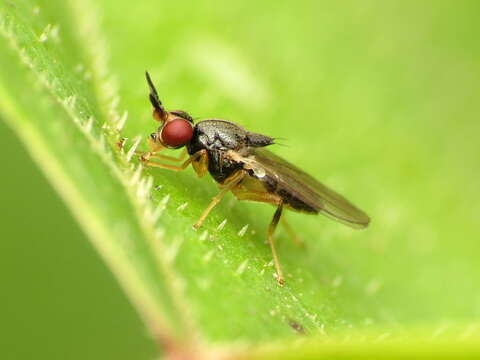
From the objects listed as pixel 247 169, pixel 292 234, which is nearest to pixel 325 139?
pixel 292 234

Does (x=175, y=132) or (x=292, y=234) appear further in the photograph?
(x=292, y=234)

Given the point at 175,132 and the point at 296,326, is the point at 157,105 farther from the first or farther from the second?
the point at 296,326

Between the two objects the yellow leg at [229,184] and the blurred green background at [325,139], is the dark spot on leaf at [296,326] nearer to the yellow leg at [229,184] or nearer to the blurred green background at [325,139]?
the blurred green background at [325,139]

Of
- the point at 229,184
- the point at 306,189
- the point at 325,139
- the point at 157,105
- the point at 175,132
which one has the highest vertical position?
the point at 325,139

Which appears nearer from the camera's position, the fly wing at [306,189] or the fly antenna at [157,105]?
the fly antenna at [157,105]

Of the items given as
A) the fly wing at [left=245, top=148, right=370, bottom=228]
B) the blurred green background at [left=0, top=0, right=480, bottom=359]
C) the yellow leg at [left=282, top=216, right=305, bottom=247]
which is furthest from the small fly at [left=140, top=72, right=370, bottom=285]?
the yellow leg at [left=282, top=216, right=305, bottom=247]

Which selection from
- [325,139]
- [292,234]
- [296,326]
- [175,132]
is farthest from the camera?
[325,139]

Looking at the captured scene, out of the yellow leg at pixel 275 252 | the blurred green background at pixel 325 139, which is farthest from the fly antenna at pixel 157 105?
the yellow leg at pixel 275 252
